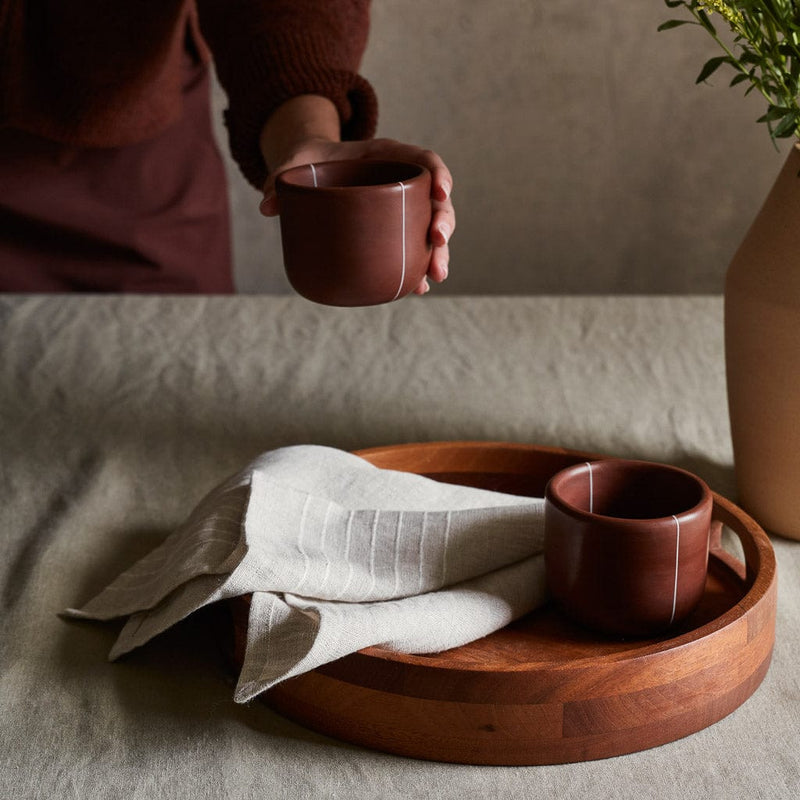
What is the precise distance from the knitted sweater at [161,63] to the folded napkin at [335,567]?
1.35 ft

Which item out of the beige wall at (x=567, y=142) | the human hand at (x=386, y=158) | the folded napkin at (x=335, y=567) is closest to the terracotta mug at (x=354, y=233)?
the human hand at (x=386, y=158)

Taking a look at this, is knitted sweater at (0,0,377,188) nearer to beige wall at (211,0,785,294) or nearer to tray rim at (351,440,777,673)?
Answer: tray rim at (351,440,777,673)

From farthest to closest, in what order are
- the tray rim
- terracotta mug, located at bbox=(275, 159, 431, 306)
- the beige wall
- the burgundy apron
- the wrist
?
1. the beige wall
2. the burgundy apron
3. the wrist
4. terracotta mug, located at bbox=(275, 159, 431, 306)
5. the tray rim

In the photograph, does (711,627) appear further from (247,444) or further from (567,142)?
(567,142)

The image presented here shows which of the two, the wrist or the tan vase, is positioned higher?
the wrist

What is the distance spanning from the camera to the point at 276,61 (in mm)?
932

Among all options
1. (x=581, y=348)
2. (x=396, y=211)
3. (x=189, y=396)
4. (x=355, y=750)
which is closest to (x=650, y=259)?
(x=581, y=348)

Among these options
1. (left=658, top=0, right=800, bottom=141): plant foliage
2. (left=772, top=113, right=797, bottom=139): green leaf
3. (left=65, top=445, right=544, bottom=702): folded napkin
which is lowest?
(left=65, top=445, right=544, bottom=702): folded napkin

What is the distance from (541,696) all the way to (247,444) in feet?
1.61

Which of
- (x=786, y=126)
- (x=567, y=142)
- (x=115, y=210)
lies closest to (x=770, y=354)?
(x=786, y=126)

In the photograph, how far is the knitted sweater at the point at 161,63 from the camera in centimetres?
94

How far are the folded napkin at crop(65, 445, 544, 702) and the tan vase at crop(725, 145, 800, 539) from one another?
0.18m

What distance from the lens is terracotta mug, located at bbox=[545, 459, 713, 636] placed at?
1.78 ft

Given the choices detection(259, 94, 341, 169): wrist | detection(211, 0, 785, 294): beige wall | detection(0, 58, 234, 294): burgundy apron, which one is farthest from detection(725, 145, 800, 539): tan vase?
detection(211, 0, 785, 294): beige wall
